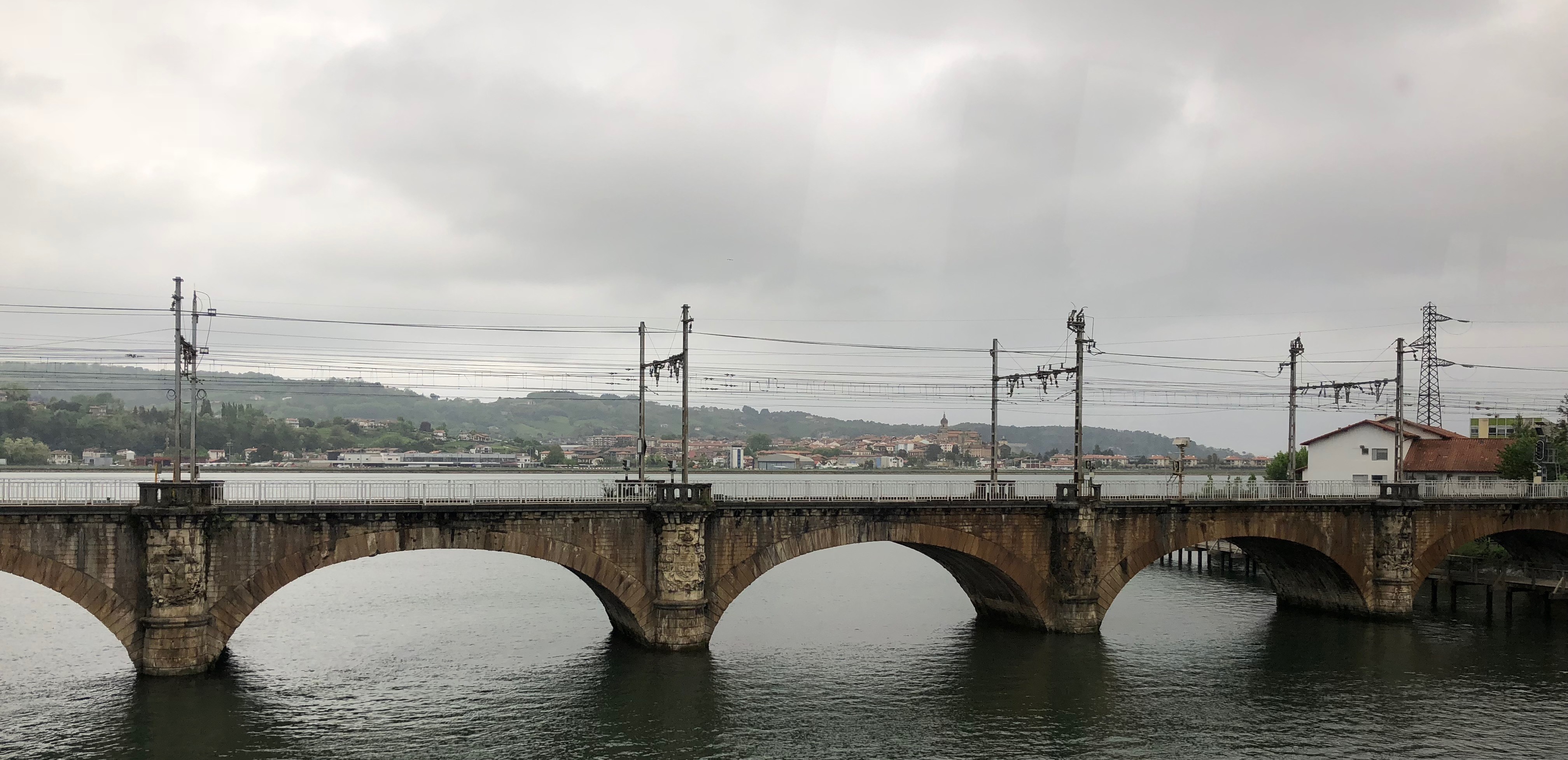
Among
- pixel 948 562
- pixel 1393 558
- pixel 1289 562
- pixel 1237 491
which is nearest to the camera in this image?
pixel 948 562

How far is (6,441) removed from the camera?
376ft

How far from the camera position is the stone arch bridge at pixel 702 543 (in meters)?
27.4

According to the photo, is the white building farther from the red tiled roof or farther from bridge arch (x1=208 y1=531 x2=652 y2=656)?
bridge arch (x1=208 y1=531 x2=652 y2=656)

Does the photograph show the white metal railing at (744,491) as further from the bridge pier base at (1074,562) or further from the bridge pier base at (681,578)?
the bridge pier base at (681,578)

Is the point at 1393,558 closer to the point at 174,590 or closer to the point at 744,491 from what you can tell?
the point at 744,491

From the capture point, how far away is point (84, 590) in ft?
88.6

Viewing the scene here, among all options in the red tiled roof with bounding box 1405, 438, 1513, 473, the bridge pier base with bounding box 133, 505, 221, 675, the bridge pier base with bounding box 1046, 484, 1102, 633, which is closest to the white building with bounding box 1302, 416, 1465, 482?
the red tiled roof with bounding box 1405, 438, 1513, 473

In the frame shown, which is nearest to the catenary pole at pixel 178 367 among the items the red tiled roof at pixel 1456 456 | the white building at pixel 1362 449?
the white building at pixel 1362 449

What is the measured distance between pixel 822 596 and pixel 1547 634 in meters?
33.8

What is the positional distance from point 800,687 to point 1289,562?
29.0m

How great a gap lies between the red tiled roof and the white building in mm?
A: 503

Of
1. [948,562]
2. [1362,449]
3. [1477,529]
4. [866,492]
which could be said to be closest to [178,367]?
[866,492]

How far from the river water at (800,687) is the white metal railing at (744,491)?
19.3 feet

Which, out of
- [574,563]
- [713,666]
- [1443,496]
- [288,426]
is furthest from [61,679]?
[288,426]
